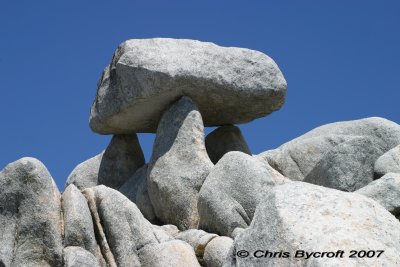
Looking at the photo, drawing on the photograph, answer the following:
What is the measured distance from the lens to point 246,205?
49.0ft

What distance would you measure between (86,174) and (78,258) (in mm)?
8885

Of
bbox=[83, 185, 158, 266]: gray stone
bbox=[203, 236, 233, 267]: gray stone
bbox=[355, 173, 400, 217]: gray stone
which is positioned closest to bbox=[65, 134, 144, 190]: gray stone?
bbox=[203, 236, 233, 267]: gray stone

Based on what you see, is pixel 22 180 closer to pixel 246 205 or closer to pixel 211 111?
pixel 246 205

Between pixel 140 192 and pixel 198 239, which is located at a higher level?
pixel 198 239

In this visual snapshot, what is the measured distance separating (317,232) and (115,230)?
5.56 m

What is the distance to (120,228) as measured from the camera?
1163cm

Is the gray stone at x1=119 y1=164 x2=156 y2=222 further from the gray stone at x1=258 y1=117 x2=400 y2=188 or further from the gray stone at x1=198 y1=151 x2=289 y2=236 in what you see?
the gray stone at x1=258 y1=117 x2=400 y2=188

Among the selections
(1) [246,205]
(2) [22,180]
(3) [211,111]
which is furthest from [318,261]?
(3) [211,111]

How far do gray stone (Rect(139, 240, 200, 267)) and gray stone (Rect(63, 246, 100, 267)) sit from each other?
2.54 ft

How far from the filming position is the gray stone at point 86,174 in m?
19.5

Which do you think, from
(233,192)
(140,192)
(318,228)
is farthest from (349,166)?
(318,228)

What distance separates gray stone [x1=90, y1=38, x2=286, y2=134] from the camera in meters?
17.7

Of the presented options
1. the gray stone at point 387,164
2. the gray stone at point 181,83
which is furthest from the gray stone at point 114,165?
the gray stone at point 387,164

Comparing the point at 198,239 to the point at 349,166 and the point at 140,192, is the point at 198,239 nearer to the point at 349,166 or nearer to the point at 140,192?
the point at 349,166
